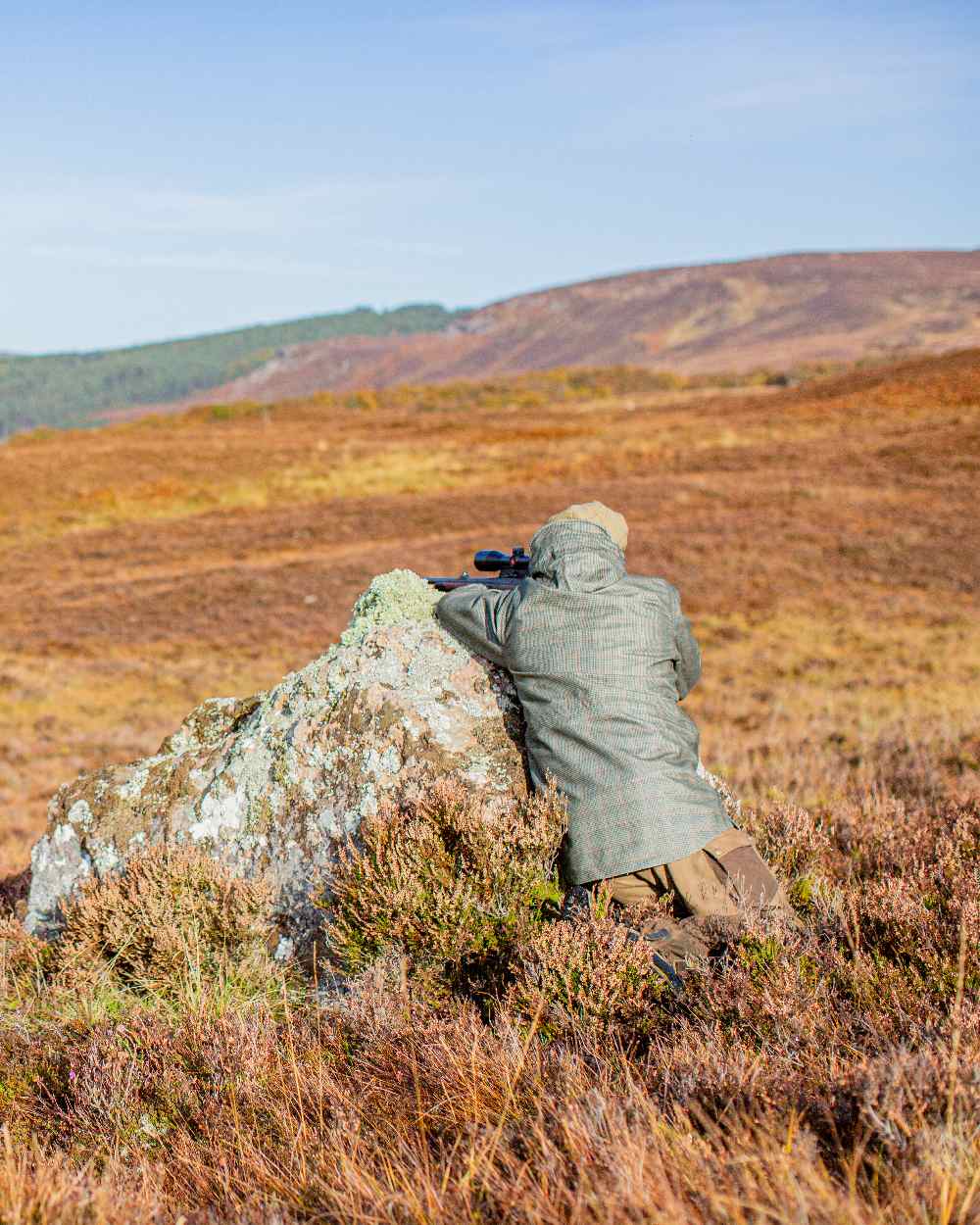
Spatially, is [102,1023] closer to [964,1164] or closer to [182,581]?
[964,1164]

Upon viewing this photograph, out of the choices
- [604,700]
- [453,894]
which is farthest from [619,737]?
[453,894]

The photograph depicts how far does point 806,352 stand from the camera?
396 ft

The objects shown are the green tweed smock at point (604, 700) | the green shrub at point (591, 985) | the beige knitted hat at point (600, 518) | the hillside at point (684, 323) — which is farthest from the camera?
the hillside at point (684, 323)

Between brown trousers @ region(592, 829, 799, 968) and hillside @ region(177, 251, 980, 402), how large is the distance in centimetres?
12678

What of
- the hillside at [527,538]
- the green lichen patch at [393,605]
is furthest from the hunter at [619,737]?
the hillside at [527,538]

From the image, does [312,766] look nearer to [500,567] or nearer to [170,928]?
[170,928]

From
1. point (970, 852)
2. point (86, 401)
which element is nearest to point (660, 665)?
point (970, 852)

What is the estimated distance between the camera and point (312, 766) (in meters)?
A: 3.66

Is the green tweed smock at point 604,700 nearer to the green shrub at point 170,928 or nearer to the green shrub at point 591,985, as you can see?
the green shrub at point 591,985

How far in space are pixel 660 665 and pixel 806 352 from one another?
12959 cm

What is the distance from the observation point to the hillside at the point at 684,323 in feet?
451

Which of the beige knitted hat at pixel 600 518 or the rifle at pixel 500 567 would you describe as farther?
the rifle at pixel 500 567

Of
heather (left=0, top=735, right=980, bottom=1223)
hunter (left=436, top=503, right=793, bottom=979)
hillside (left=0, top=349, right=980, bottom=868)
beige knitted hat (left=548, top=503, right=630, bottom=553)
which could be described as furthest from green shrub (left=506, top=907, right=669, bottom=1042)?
hillside (left=0, top=349, right=980, bottom=868)

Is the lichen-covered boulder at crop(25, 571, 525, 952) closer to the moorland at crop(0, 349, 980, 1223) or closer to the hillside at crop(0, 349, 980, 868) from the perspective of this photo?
the moorland at crop(0, 349, 980, 1223)
